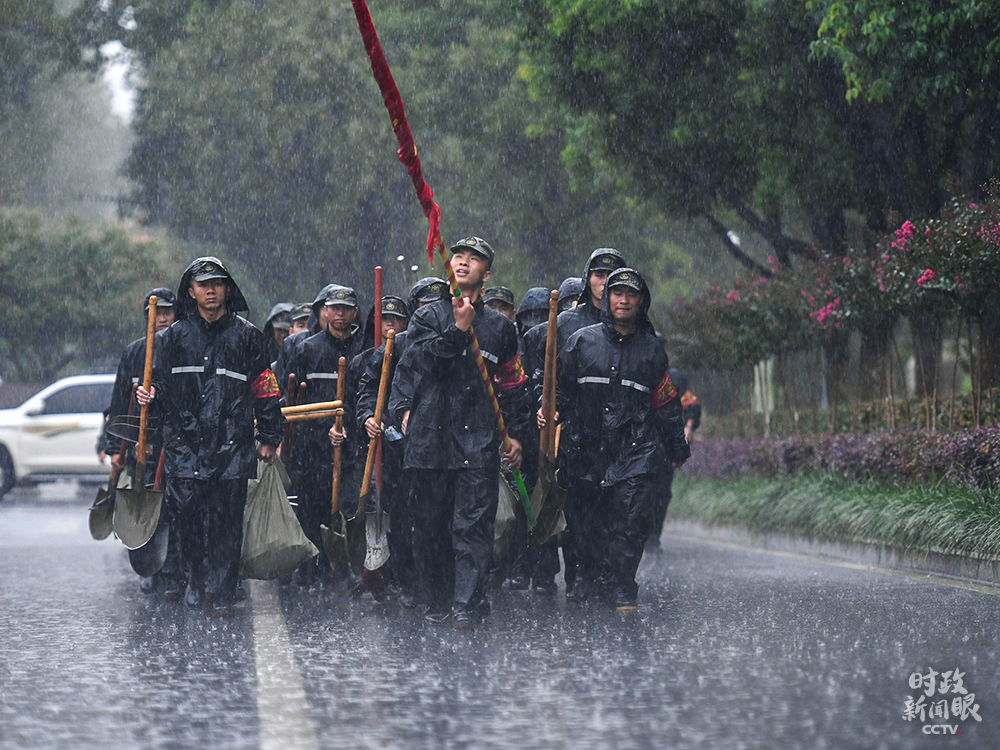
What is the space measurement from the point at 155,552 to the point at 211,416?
1169 mm

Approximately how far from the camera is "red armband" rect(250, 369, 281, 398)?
32.8ft

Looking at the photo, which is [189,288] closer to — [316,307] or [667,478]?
[316,307]


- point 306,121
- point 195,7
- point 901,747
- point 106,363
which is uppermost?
point 195,7

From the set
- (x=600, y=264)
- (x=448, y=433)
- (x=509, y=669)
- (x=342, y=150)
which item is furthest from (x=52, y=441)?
(x=509, y=669)

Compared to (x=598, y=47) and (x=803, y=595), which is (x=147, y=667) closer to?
(x=803, y=595)

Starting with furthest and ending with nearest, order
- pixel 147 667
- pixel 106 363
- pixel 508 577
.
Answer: pixel 106 363 → pixel 508 577 → pixel 147 667

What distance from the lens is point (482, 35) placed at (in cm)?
2833

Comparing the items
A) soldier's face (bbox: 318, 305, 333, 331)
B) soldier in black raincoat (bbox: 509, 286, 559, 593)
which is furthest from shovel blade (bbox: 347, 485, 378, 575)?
soldier's face (bbox: 318, 305, 333, 331)

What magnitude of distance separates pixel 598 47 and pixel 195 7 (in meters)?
16.2

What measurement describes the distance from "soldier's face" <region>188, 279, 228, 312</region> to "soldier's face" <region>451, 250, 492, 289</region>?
5.03 ft

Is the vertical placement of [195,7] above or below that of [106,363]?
above

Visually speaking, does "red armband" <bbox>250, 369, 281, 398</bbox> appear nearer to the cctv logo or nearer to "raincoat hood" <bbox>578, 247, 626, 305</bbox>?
"raincoat hood" <bbox>578, 247, 626, 305</bbox>

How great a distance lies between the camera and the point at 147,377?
9.77 metres

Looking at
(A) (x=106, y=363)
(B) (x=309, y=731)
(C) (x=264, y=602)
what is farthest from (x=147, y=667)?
(A) (x=106, y=363)
